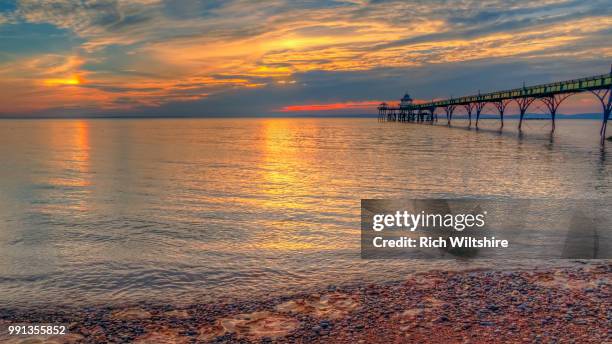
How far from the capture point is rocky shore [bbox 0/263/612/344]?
5.32 metres

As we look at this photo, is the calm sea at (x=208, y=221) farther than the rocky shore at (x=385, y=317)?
Yes

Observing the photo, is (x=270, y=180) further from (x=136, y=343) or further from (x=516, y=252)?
(x=136, y=343)

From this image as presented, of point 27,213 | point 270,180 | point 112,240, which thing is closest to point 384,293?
point 112,240

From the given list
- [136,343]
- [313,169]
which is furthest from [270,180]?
[136,343]

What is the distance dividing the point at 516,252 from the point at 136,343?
791cm

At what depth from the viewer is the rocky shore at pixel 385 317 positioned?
532 cm

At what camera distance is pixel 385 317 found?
587cm

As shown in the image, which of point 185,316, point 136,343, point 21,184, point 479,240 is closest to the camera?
point 136,343

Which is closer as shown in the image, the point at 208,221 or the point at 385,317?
the point at 385,317

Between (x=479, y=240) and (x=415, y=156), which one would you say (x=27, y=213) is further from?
(x=415, y=156)

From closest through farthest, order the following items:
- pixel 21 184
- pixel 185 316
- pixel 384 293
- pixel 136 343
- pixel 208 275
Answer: pixel 136 343
pixel 185 316
pixel 384 293
pixel 208 275
pixel 21 184

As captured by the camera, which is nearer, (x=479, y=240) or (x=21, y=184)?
(x=479, y=240)

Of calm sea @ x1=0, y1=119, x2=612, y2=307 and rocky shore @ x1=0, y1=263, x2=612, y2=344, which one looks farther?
calm sea @ x1=0, y1=119, x2=612, y2=307

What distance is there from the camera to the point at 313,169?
25.2m
